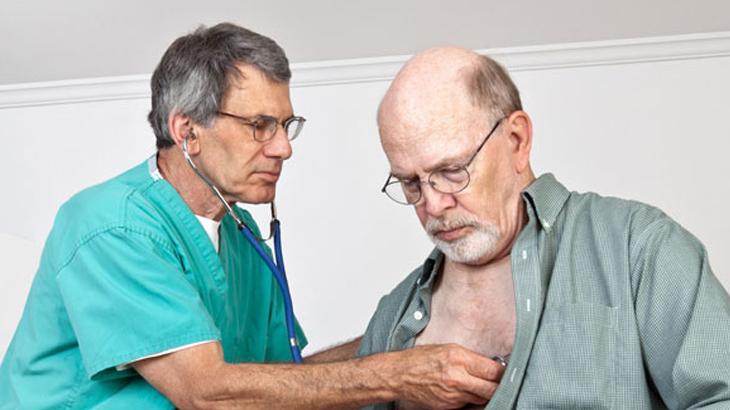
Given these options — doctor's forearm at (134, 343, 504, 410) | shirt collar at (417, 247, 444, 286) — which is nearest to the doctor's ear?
doctor's forearm at (134, 343, 504, 410)

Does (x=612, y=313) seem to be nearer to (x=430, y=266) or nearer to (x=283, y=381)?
(x=430, y=266)

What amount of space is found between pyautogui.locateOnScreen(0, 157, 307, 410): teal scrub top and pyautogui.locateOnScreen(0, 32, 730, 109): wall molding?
46.5 inches

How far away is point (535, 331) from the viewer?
1.44 meters

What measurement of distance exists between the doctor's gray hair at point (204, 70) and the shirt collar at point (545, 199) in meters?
0.64

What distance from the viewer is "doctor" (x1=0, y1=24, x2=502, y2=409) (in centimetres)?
164

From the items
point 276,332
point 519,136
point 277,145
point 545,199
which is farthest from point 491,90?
point 276,332

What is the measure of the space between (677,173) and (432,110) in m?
1.69

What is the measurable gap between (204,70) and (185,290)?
464mm

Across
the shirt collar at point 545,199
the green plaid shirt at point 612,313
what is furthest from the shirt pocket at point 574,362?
the shirt collar at point 545,199

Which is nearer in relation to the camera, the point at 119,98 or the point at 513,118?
the point at 513,118

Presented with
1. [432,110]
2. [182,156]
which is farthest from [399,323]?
[182,156]

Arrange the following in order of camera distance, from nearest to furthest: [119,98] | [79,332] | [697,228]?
1. [79,332]
2. [697,228]
3. [119,98]

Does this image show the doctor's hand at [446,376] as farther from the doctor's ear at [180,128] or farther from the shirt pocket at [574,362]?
the doctor's ear at [180,128]

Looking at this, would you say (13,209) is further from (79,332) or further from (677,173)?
(677,173)
